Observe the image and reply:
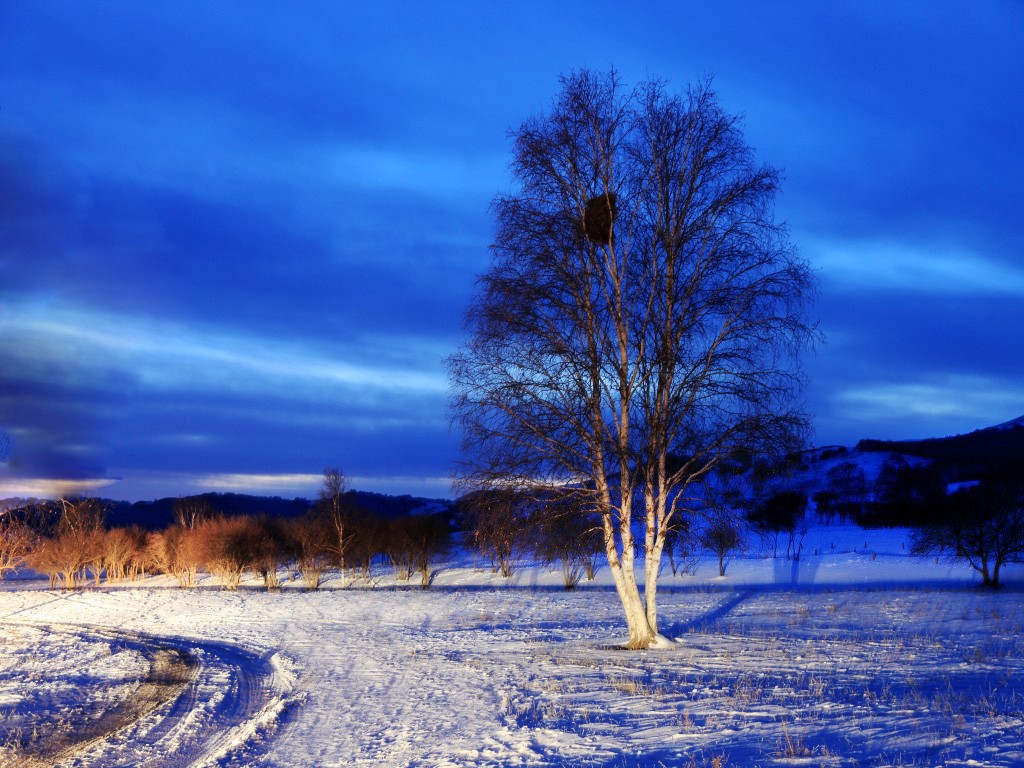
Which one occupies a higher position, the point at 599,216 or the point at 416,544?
the point at 599,216

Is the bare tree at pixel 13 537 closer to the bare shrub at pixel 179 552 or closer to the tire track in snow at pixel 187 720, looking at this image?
the tire track in snow at pixel 187 720

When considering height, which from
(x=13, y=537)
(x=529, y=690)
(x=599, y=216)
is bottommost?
(x=529, y=690)

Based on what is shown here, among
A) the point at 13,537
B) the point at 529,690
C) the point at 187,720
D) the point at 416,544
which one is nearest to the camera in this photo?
the point at 187,720

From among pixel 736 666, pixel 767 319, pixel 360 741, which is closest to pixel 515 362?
pixel 767 319

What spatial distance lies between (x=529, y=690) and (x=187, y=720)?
517 centimetres

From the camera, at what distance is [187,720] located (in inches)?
485

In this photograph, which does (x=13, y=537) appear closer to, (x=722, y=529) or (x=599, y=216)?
(x=599, y=216)

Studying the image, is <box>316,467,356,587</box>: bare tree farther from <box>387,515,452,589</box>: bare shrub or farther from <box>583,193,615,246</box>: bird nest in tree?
<box>583,193,615,246</box>: bird nest in tree

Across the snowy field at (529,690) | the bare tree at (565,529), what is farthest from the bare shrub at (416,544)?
the bare tree at (565,529)

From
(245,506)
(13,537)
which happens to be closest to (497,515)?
(13,537)

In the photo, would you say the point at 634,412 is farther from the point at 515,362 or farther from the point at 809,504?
the point at 809,504

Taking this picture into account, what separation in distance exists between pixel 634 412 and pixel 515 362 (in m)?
2.74

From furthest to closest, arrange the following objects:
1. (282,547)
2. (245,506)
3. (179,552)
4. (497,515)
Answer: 1. (245,506)
2. (179,552)
3. (282,547)
4. (497,515)

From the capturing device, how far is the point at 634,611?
17.5 m
